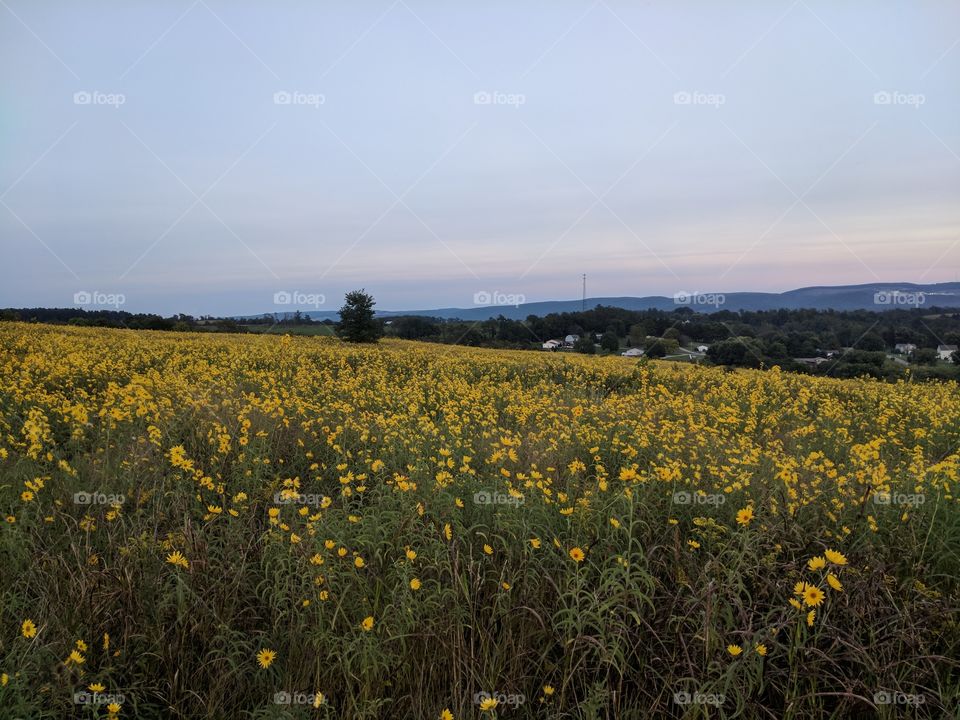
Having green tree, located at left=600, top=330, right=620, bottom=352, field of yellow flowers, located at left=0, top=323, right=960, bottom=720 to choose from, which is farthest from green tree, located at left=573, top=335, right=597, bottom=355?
field of yellow flowers, located at left=0, top=323, right=960, bottom=720

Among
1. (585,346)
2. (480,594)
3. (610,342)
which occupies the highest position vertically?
(610,342)

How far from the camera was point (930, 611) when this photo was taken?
8.23 ft

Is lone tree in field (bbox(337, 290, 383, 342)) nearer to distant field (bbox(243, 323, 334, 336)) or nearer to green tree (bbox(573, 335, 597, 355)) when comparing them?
distant field (bbox(243, 323, 334, 336))

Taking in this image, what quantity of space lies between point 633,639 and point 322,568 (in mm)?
1669

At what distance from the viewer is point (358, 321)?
3419 centimetres

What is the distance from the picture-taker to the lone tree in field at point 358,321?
110ft

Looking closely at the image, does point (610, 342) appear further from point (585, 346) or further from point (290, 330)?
point (290, 330)

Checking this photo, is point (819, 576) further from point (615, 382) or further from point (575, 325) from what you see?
point (575, 325)

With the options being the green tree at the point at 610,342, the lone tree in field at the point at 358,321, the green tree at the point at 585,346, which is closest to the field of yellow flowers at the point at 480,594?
the green tree at the point at 610,342

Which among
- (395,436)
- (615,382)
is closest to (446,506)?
(395,436)

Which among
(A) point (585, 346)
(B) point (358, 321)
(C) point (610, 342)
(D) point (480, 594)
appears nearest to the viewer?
(D) point (480, 594)

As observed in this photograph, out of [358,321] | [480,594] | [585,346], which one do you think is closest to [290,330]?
[358,321]

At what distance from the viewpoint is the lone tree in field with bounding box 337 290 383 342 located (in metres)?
33.7

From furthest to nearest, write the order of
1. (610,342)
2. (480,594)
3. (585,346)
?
(585,346)
(610,342)
(480,594)
